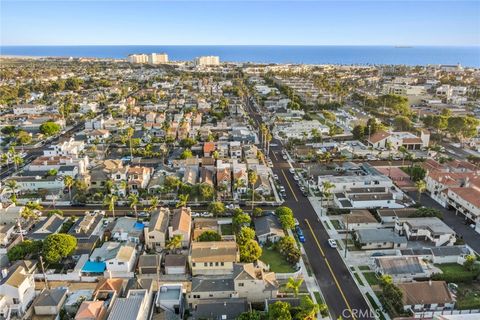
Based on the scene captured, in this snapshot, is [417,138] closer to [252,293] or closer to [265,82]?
[252,293]

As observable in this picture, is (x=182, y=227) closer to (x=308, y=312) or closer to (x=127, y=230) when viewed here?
(x=127, y=230)

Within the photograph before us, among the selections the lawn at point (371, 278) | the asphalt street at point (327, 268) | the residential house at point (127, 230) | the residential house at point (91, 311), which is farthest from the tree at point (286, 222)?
the residential house at point (91, 311)

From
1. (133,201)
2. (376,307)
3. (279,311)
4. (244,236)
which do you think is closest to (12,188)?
(133,201)

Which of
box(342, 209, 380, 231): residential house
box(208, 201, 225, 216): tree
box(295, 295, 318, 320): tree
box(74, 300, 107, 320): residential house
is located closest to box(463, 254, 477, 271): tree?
A: box(342, 209, 380, 231): residential house

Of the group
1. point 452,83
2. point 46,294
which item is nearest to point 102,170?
point 46,294

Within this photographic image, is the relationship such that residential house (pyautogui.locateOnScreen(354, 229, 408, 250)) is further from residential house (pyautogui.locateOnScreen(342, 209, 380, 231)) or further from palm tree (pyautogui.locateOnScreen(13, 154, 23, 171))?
palm tree (pyautogui.locateOnScreen(13, 154, 23, 171))

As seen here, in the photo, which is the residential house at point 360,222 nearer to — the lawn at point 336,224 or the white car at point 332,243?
the lawn at point 336,224
